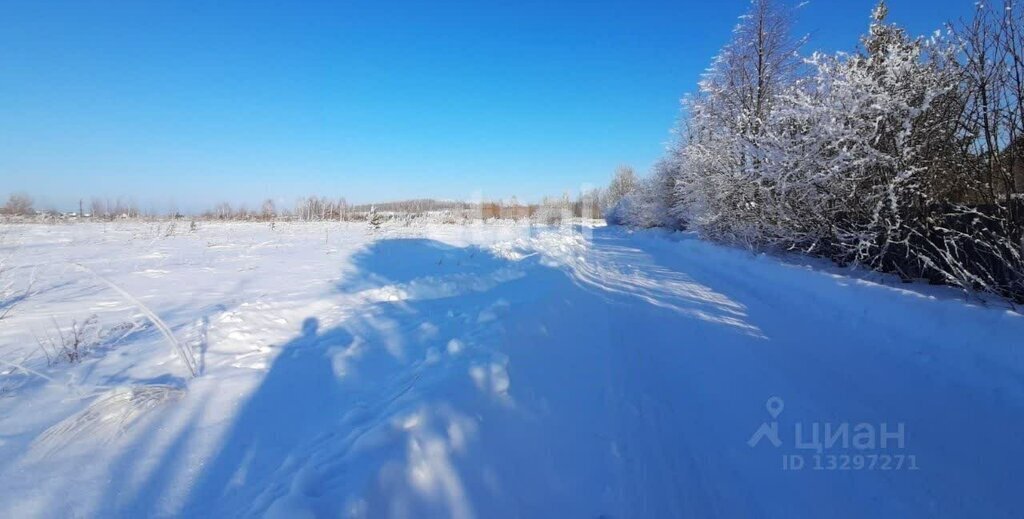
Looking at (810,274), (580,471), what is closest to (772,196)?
(810,274)

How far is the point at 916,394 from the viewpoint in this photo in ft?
11.8

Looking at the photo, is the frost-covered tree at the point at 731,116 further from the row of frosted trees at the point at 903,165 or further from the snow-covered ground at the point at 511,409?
the snow-covered ground at the point at 511,409

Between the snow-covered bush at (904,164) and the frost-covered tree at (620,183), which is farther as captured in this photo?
the frost-covered tree at (620,183)

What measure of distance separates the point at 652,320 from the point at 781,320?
6.53 feet

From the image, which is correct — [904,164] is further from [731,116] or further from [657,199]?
[657,199]

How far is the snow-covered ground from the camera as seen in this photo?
2.41 metres

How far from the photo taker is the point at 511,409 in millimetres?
3402

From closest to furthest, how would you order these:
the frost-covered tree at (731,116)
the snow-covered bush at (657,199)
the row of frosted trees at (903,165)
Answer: the row of frosted trees at (903,165) < the frost-covered tree at (731,116) < the snow-covered bush at (657,199)

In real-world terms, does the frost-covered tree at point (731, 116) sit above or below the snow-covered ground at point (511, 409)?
above

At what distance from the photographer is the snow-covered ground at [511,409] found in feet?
7.91

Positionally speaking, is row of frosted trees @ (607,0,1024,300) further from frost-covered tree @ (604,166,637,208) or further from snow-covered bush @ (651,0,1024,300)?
frost-covered tree @ (604,166,637,208)

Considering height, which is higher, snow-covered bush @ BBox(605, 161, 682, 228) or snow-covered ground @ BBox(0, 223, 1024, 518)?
snow-covered bush @ BBox(605, 161, 682, 228)

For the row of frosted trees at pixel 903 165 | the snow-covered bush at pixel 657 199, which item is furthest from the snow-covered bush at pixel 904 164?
the snow-covered bush at pixel 657 199

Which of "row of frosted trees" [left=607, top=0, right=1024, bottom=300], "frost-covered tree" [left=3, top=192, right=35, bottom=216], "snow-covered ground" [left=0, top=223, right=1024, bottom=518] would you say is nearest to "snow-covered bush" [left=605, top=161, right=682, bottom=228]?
"row of frosted trees" [left=607, top=0, right=1024, bottom=300]
